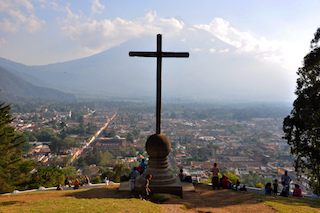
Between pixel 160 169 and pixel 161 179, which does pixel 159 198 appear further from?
pixel 160 169

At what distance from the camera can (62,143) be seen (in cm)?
4972

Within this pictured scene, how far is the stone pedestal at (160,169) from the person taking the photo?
8492 mm

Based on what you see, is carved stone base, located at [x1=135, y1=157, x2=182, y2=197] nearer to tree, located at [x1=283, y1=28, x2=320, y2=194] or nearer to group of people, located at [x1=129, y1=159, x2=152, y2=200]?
group of people, located at [x1=129, y1=159, x2=152, y2=200]

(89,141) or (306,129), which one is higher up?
(306,129)

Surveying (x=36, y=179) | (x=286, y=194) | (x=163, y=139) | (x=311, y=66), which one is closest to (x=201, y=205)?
(x=163, y=139)

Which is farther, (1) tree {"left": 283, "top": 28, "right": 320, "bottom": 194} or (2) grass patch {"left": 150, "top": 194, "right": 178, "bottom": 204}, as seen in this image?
(1) tree {"left": 283, "top": 28, "right": 320, "bottom": 194}

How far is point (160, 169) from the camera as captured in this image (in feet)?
29.1

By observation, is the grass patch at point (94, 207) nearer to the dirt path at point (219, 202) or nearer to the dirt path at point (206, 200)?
the dirt path at point (206, 200)

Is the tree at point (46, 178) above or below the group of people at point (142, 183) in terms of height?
below

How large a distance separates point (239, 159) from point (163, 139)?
41.2 metres

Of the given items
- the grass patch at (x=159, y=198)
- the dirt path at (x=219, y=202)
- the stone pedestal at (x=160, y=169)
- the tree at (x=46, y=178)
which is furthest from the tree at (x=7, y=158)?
the dirt path at (x=219, y=202)

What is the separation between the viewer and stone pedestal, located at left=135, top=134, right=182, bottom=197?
334 inches

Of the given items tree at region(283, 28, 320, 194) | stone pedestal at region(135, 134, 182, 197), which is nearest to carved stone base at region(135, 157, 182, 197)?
stone pedestal at region(135, 134, 182, 197)

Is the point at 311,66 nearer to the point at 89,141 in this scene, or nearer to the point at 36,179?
the point at 36,179
